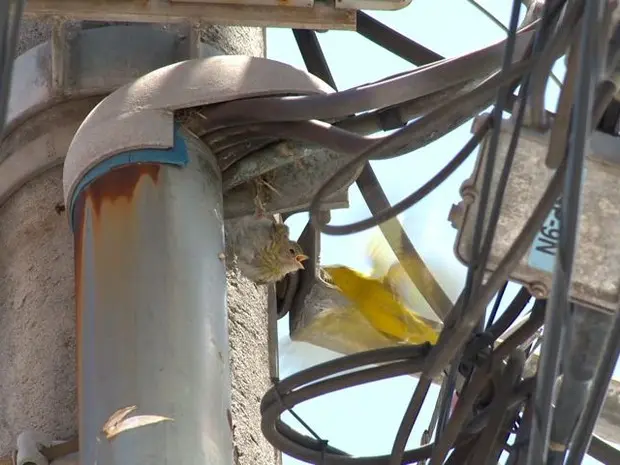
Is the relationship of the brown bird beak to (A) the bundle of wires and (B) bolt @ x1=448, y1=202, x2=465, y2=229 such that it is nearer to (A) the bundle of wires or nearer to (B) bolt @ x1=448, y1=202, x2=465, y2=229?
(A) the bundle of wires

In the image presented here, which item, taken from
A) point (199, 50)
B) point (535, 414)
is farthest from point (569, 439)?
point (199, 50)

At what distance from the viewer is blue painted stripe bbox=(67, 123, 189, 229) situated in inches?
130

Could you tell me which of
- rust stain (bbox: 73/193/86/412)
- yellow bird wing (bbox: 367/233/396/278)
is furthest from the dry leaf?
yellow bird wing (bbox: 367/233/396/278)

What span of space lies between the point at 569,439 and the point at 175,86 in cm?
112

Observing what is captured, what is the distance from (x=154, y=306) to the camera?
311 centimetres

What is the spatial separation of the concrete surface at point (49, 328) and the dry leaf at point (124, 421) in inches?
18.1

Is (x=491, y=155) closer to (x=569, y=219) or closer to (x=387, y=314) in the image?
(x=569, y=219)

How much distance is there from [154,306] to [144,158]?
33 cm

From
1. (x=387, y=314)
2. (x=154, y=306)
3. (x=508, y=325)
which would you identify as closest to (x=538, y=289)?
(x=508, y=325)

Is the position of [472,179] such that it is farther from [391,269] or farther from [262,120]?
[391,269]

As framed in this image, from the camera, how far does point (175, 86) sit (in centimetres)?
338

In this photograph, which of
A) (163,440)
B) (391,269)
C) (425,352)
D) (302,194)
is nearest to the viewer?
(163,440)

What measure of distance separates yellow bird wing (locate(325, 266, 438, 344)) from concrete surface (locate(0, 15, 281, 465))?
9.5 inches

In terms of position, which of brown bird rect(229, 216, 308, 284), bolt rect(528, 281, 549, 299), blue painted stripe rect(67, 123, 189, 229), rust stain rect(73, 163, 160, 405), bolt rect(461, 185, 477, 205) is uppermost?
bolt rect(461, 185, 477, 205)
